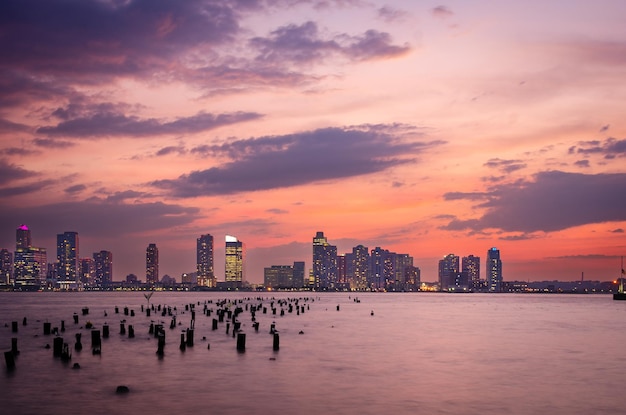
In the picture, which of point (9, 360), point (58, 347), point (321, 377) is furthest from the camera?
point (58, 347)

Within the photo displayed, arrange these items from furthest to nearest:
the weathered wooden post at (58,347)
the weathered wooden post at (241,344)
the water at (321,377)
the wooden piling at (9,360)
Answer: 1. the weathered wooden post at (241,344)
2. the weathered wooden post at (58,347)
3. the wooden piling at (9,360)
4. the water at (321,377)

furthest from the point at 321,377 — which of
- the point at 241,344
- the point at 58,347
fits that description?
the point at 58,347

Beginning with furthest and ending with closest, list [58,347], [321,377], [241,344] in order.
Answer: [241,344], [58,347], [321,377]

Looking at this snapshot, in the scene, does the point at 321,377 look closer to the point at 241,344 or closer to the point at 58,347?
the point at 241,344

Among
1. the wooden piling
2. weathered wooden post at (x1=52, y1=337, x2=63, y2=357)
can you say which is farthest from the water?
weathered wooden post at (x1=52, y1=337, x2=63, y2=357)

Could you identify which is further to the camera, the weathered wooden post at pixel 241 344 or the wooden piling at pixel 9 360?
the weathered wooden post at pixel 241 344

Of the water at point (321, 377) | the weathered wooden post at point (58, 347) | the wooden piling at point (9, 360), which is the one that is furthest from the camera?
the weathered wooden post at point (58, 347)

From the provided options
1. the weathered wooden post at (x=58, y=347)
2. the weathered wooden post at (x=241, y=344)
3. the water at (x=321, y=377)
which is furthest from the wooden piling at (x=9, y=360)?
the weathered wooden post at (x=241, y=344)

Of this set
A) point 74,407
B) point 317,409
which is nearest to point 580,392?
point 317,409

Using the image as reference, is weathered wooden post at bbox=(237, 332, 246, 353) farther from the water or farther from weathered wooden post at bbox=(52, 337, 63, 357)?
weathered wooden post at bbox=(52, 337, 63, 357)

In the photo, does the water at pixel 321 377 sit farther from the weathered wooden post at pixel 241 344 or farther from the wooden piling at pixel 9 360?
the weathered wooden post at pixel 241 344

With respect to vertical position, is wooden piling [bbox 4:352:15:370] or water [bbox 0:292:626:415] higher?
wooden piling [bbox 4:352:15:370]

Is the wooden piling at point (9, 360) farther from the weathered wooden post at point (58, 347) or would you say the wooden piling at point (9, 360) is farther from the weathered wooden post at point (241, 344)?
the weathered wooden post at point (241, 344)

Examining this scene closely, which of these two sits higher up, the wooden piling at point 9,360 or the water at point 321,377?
the wooden piling at point 9,360
